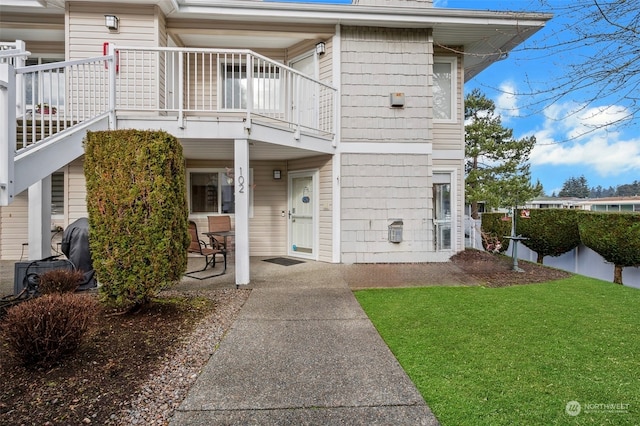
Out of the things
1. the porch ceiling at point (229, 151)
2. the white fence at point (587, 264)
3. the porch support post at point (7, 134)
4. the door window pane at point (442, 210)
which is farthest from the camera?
the door window pane at point (442, 210)

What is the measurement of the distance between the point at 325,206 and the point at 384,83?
3233 millimetres

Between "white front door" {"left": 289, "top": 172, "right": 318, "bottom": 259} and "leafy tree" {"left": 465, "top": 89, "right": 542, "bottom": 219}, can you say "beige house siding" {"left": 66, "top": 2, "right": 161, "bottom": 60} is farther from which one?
"leafy tree" {"left": 465, "top": 89, "right": 542, "bottom": 219}

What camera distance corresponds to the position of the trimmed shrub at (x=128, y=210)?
3727 millimetres

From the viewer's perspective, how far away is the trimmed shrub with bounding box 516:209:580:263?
8.87m

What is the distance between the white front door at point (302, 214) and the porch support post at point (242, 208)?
2.72 meters

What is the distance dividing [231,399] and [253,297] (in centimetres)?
271

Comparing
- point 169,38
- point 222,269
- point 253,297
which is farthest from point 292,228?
point 169,38

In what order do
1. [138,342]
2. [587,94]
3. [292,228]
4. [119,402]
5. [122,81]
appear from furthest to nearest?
1. [292,228]
2. [122,81]
3. [138,342]
4. [587,94]
5. [119,402]

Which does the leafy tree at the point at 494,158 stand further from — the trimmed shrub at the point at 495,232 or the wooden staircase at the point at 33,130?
the wooden staircase at the point at 33,130

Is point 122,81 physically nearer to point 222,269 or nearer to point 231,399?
point 222,269

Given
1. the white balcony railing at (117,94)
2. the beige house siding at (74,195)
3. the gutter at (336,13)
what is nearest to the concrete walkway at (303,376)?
the white balcony railing at (117,94)

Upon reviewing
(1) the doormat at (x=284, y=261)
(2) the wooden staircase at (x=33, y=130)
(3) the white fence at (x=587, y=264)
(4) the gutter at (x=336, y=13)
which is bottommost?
(3) the white fence at (x=587, y=264)

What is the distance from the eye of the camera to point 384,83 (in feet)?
25.9

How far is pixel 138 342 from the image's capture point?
11.1 ft
